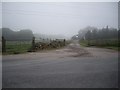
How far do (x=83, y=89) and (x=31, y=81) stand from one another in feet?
7.50

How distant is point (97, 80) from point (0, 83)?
4.13 metres

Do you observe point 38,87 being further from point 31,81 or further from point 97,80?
point 97,80

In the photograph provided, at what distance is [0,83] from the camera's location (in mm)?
6109

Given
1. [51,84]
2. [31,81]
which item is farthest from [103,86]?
[31,81]

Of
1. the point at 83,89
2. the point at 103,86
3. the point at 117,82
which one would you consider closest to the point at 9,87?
the point at 83,89

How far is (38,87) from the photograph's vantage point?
5.41 metres

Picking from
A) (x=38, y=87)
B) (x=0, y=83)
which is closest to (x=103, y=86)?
(x=38, y=87)

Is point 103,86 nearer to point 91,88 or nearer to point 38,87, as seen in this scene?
point 91,88

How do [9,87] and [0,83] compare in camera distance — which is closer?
[9,87]

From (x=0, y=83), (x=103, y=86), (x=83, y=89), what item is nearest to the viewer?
(x=83, y=89)

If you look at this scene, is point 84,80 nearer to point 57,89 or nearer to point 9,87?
point 57,89

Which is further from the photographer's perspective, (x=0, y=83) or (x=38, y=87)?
(x=0, y=83)

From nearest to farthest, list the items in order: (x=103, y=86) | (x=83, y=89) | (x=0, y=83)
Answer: (x=83, y=89) → (x=103, y=86) → (x=0, y=83)

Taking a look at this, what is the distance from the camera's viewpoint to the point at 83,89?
5.20m
